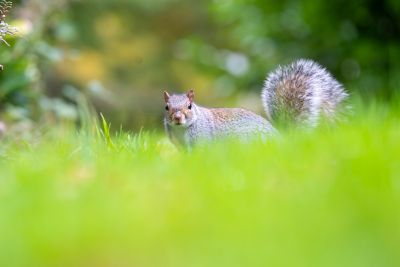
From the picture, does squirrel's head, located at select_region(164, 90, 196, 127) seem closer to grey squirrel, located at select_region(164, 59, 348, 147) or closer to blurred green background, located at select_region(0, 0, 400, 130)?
grey squirrel, located at select_region(164, 59, 348, 147)

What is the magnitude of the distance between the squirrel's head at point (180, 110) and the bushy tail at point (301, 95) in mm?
373

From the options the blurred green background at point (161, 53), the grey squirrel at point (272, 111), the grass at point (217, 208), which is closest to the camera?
the grass at point (217, 208)

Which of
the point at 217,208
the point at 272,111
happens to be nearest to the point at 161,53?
the point at 272,111

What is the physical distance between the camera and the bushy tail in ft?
12.3

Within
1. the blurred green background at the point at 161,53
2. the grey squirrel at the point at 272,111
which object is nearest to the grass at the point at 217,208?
the grey squirrel at the point at 272,111

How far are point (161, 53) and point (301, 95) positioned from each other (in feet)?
30.0

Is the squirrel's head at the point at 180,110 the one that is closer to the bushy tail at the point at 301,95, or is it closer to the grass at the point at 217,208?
the bushy tail at the point at 301,95

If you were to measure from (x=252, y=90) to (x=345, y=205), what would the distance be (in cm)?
558

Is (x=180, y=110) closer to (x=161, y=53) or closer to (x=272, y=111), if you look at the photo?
(x=272, y=111)

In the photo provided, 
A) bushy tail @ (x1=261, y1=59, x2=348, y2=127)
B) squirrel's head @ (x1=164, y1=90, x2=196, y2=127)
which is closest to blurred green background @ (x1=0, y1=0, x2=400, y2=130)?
bushy tail @ (x1=261, y1=59, x2=348, y2=127)

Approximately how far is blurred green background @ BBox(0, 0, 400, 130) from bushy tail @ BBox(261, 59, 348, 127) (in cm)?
38

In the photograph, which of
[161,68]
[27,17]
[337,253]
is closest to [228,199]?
[337,253]

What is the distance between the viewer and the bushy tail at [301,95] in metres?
3.74

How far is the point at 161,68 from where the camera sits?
41.4ft
